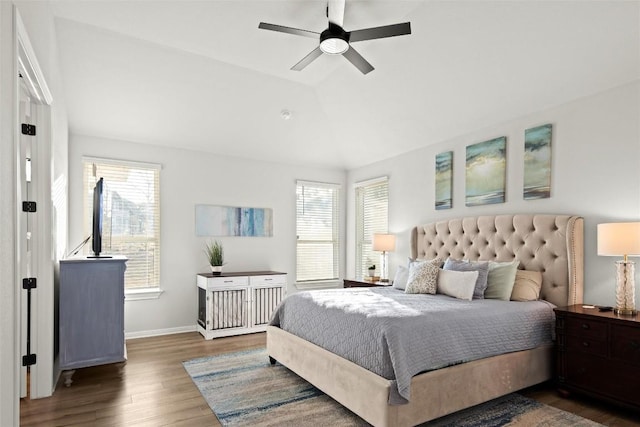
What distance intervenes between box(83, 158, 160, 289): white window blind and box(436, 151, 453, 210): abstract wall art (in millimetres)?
3606

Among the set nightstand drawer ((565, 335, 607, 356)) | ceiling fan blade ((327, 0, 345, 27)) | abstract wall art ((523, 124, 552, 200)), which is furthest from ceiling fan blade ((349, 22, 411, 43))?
nightstand drawer ((565, 335, 607, 356))

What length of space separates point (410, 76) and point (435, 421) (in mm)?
3253

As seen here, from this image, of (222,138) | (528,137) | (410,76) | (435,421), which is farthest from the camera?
(222,138)

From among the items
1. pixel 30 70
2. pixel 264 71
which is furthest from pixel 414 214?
pixel 30 70

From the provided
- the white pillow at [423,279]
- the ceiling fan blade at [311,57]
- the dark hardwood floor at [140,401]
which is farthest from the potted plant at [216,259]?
the ceiling fan blade at [311,57]

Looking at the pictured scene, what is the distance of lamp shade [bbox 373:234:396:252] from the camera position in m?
Result: 5.27

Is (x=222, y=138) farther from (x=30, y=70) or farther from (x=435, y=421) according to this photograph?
(x=435, y=421)

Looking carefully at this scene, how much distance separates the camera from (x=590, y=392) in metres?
2.82

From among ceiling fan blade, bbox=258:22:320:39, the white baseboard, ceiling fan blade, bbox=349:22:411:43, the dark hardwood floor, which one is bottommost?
the white baseboard

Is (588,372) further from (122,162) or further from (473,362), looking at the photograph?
(122,162)

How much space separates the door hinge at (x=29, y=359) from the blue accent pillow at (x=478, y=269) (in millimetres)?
3635

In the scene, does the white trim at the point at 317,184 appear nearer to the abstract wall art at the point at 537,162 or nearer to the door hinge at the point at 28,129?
the abstract wall art at the point at 537,162

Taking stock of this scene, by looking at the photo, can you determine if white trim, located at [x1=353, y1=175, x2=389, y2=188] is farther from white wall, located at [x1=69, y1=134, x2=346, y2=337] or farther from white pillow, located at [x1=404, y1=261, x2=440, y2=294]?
white pillow, located at [x1=404, y1=261, x2=440, y2=294]

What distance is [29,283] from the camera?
2.94 metres
